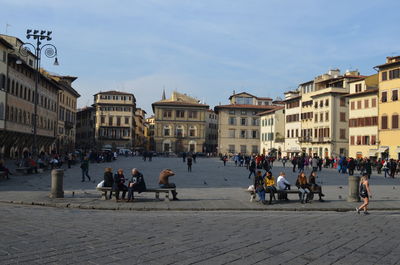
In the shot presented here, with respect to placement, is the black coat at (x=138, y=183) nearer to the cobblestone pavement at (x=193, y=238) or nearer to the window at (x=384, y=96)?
the cobblestone pavement at (x=193, y=238)

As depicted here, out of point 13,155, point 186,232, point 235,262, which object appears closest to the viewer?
point 235,262

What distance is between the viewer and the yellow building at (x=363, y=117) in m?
59.2

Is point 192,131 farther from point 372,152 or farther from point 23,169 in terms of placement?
point 23,169

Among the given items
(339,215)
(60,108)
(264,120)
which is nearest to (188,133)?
(264,120)

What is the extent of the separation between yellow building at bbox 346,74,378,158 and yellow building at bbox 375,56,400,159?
2052 mm

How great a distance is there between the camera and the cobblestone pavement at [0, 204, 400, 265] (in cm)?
774

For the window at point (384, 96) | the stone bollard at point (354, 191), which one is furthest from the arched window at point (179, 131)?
the stone bollard at point (354, 191)

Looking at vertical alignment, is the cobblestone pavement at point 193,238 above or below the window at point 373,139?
below

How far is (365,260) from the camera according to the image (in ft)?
25.6

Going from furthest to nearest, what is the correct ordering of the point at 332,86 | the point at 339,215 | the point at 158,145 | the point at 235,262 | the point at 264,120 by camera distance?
the point at 158,145 → the point at 264,120 → the point at 332,86 → the point at 339,215 → the point at 235,262

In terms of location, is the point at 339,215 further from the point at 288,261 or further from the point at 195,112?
the point at 195,112

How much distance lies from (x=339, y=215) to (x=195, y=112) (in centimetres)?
9670

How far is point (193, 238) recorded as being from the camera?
31.2 feet

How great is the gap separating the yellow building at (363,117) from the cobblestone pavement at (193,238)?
4828 centimetres
